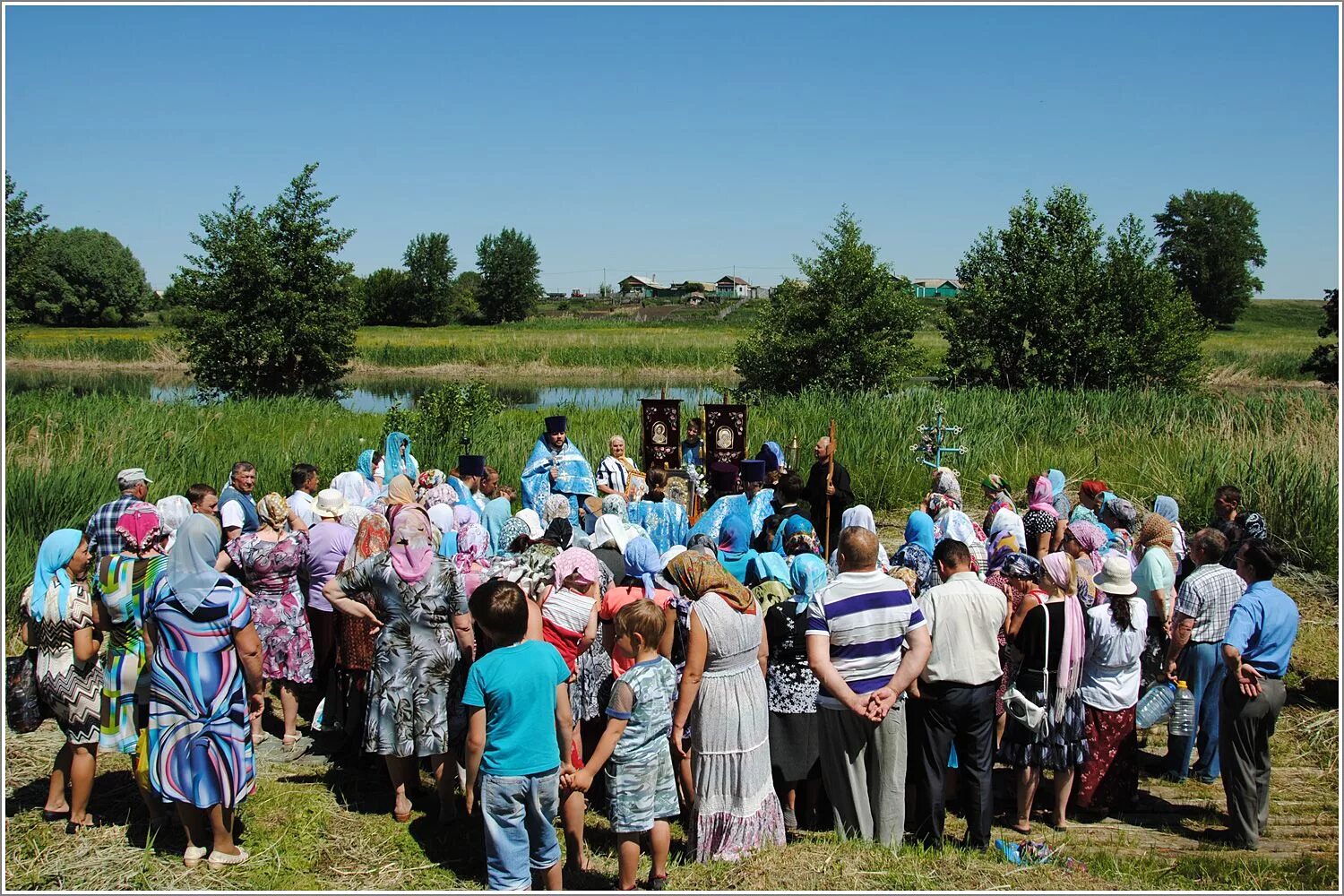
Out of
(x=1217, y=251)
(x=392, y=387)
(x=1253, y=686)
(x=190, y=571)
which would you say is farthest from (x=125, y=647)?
(x=1217, y=251)

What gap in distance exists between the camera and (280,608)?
20.1 ft

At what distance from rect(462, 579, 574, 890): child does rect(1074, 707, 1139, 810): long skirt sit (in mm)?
2922

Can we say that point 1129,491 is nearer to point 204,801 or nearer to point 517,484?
point 517,484

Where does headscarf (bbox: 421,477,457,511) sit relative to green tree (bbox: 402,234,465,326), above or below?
below

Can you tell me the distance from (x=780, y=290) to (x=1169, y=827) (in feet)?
58.6

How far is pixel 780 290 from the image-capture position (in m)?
22.6

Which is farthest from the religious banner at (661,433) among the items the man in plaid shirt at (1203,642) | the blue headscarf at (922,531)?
the man in plaid shirt at (1203,642)

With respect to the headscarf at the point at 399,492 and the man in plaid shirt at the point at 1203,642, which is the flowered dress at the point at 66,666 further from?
the man in plaid shirt at the point at 1203,642

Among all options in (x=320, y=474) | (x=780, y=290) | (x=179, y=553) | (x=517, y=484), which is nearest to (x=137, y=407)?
(x=320, y=474)

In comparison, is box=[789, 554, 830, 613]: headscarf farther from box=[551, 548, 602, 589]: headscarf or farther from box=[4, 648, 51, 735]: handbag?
box=[4, 648, 51, 735]: handbag

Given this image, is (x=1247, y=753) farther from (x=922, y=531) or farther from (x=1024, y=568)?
(x=922, y=531)

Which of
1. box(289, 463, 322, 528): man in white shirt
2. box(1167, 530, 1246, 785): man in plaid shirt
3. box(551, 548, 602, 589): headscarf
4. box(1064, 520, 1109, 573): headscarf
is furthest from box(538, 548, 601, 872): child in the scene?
box(1167, 530, 1246, 785): man in plaid shirt

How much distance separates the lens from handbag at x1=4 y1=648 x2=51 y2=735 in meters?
4.89

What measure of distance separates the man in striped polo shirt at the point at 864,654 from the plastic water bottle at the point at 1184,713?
2.23 m
